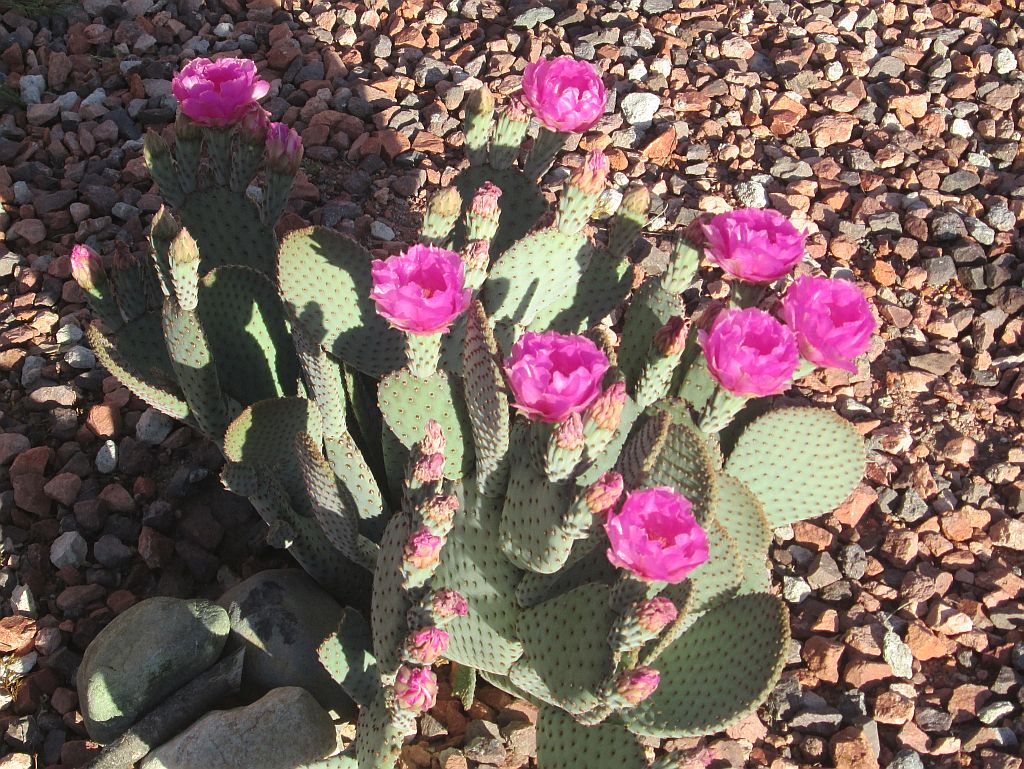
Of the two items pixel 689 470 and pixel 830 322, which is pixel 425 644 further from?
pixel 830 322

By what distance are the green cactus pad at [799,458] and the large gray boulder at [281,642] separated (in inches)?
36.3

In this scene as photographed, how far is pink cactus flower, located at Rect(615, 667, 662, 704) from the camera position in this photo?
1665 millimetres

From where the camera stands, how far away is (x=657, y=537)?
160cm

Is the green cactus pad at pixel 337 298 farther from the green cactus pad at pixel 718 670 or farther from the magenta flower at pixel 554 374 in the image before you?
the green cactus pad at pixel 718 670

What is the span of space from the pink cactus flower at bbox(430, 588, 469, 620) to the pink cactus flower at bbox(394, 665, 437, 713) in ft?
0.32

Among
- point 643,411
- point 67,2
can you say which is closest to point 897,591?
point 643,411

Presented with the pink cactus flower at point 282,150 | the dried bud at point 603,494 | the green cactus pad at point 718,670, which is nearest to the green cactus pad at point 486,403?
the dried bud at point 603,494

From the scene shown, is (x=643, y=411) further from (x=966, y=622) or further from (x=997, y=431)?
(x=997, y=431)

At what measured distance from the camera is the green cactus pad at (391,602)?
191cm

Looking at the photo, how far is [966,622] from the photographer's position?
257cm

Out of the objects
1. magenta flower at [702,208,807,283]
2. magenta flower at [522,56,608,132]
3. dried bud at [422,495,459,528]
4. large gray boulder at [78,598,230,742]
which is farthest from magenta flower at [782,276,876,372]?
large gray boulder at [78,598,230,742]

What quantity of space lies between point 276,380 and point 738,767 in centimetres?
129

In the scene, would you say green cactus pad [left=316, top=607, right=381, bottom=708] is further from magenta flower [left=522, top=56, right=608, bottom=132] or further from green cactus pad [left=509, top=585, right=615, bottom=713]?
magenta flower [left=522, top=56, right=608, bottom=132]

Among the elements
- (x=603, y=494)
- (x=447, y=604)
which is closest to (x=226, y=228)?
(x=447, y=604)
